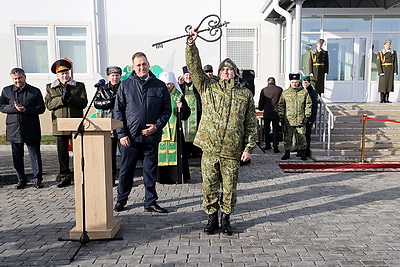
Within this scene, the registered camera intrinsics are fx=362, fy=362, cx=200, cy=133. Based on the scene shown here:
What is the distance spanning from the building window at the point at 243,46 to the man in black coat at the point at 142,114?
8.20m


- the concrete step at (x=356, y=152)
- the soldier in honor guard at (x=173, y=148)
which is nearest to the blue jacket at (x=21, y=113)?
the soldier in honor guard at (x=173, y=148)

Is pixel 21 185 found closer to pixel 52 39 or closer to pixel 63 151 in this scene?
pixel 63 151

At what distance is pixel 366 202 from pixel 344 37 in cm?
882

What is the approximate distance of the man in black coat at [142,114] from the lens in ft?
14.9

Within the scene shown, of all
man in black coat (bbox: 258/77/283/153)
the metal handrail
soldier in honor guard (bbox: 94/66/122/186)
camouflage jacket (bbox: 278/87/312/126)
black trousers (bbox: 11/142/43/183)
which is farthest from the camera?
man in black coat (bbox: 258/77/283/153)

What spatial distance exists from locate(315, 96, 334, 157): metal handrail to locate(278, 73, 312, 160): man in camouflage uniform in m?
0.59

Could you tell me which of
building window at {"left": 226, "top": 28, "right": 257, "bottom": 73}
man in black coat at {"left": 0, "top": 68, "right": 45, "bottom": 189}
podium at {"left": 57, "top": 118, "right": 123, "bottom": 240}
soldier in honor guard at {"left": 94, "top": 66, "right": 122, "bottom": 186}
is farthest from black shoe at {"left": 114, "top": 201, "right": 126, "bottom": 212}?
building window at {"left": 226, "top": 28, "right": 257, "bottom": 73}

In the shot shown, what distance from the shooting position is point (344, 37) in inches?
493

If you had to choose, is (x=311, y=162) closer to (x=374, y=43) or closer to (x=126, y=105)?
(x=126, y=105)

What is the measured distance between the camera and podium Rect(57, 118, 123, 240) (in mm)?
3752

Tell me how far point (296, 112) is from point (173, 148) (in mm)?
3382

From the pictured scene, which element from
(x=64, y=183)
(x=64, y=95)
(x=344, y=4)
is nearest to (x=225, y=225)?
(x=64, y=183)

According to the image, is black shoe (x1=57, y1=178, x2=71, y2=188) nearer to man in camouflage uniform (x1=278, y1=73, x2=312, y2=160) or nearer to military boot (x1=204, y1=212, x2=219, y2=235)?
military boot (x1=204, y1=212, x2=219, y2=235)

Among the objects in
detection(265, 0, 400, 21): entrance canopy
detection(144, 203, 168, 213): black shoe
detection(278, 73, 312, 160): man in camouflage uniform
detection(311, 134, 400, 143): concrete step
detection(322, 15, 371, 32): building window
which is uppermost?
detection(265, 0, 400, 21): entrance canopy
